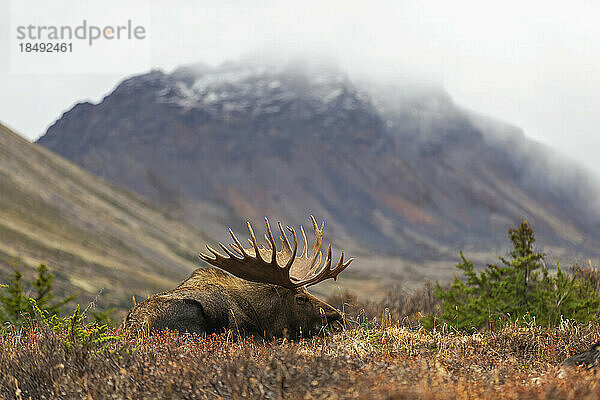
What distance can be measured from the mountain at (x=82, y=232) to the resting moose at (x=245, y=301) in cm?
2821

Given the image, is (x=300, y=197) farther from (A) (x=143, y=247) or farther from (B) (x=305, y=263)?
(B) (x=305, y=263)

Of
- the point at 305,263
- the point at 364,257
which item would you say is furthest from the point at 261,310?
the point at 364,257

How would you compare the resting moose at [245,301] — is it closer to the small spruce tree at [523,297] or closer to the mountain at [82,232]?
the small spruce tree at [523,297]

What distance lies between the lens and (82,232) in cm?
5512

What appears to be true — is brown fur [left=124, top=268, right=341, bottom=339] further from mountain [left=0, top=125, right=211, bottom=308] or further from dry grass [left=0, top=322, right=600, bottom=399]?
mountain [left=0, top=125, right=211, bottom=308]

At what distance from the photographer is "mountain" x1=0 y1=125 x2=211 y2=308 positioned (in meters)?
41.1

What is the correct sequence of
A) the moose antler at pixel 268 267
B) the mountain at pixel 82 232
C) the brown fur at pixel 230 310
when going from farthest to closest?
the mountain at pixel 82 232
the moose antler at pixel 268 267
the brown fur at pixel 230 310

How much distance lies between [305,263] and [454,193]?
456ft

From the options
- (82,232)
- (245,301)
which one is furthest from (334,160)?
(245,301)

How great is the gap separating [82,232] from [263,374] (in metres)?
54.7

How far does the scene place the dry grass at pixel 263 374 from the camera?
3.67 m

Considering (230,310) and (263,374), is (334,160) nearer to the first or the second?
(230,310)

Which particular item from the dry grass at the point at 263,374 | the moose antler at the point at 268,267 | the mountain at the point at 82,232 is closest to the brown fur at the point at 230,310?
the moose antler at the point at 268,267

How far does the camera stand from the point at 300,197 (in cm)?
13188
